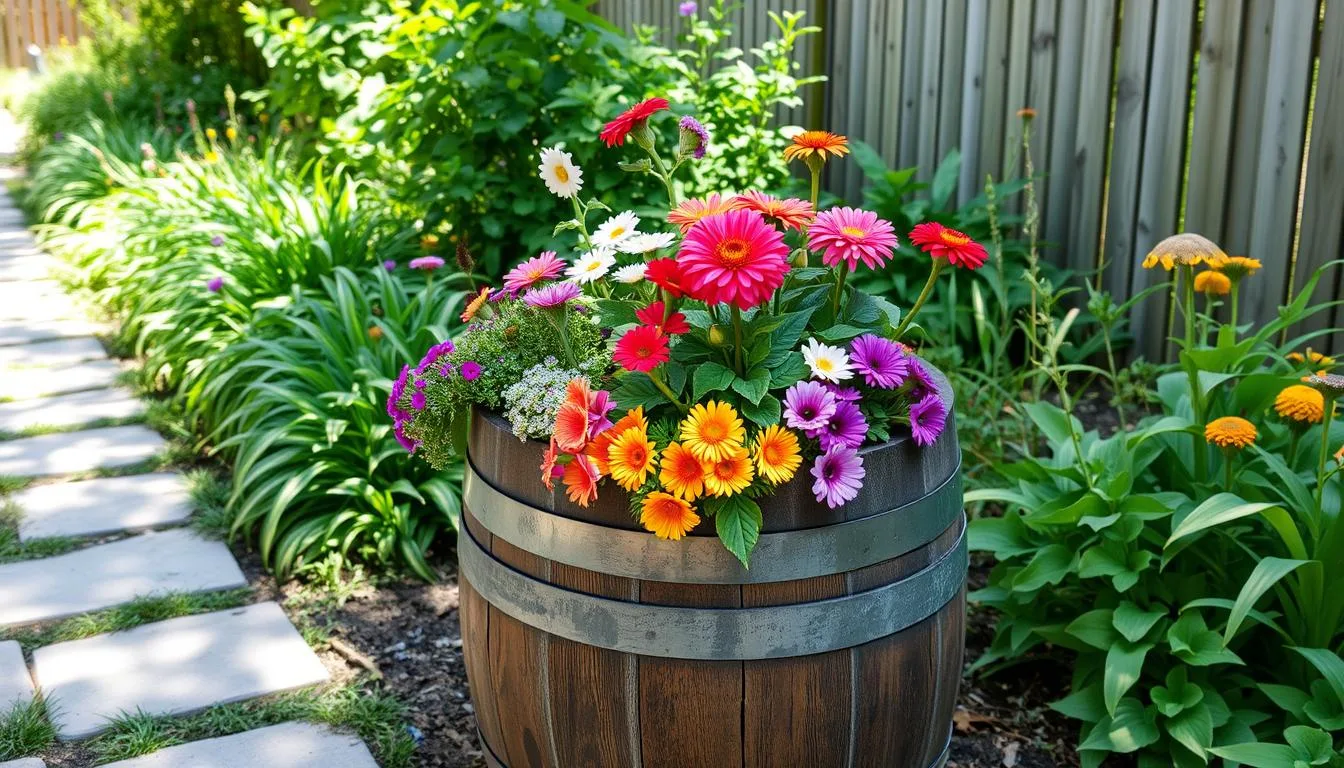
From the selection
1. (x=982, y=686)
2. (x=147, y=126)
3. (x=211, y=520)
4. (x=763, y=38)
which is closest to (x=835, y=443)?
(x=982, y=686)

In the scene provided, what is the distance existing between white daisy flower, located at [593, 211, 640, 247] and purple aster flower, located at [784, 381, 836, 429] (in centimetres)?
38

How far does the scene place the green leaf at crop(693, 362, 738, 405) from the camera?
1.48 metres

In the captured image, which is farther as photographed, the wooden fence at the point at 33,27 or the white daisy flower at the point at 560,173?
the wooden fence at the point at 33,27

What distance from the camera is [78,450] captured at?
11.7 ft

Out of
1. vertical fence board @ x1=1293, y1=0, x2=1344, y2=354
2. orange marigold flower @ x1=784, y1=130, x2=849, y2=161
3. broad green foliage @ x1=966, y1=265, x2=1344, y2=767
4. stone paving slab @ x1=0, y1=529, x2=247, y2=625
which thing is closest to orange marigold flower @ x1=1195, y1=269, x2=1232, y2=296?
broad green foliage @ x1=966, y1=265, x2=1344, y2=767

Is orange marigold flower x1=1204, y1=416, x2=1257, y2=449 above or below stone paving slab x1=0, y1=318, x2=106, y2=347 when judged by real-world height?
above

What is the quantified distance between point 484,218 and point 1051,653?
7.22 feet

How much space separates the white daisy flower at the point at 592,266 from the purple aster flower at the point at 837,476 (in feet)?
1.36

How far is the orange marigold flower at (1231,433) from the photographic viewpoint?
6.53 feet

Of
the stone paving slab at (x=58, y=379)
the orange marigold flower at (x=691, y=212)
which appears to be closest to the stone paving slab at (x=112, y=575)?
the stone paving slab at (x=58, y=379)

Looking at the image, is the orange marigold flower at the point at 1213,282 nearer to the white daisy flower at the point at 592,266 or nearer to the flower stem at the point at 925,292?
the flower stem at the point at 925,292

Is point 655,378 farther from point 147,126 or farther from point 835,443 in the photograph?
point 147,126

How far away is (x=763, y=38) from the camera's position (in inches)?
194

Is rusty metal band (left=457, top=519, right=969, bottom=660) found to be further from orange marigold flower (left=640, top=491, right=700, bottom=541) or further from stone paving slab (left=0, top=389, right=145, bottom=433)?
stone paving slab (left=0, top=389, right=145, bottom=433)
